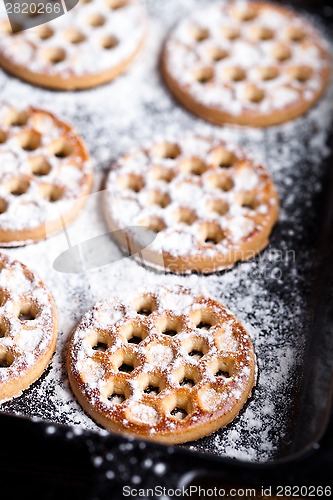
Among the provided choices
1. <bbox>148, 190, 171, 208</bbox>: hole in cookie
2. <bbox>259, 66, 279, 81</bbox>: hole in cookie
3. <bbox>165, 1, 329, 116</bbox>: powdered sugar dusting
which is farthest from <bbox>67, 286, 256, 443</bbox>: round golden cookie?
<bbox>259, 66, 279, 81</bbox>: hole in cookie

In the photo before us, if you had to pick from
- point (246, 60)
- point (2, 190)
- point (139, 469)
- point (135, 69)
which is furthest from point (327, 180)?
point (139, 469)

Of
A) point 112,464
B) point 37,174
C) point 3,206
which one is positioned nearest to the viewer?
point 112,464

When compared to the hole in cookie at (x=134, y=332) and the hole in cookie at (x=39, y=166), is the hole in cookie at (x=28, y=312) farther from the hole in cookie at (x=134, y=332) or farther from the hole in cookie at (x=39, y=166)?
the hole in cookie at (x=39, y=166)

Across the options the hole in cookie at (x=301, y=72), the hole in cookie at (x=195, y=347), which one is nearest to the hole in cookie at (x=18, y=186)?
the hole in cookie at (x=195, y=347)

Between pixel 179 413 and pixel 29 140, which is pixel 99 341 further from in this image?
pixel 29 140

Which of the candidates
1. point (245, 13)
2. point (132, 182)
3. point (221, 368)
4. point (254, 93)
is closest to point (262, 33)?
point (245, 13)
